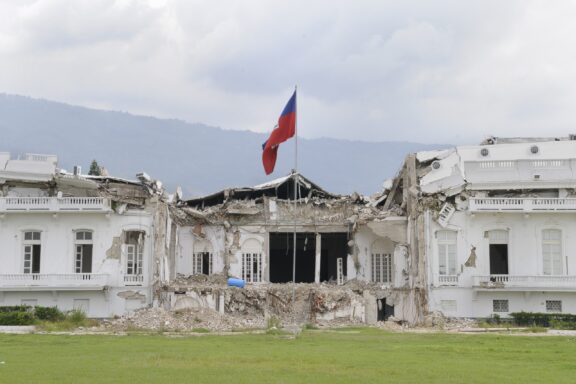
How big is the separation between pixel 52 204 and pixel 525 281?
2405cm

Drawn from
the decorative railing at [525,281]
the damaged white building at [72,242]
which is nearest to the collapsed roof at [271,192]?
the damaged white building at [72,242]

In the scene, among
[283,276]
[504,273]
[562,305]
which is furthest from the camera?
[283,276]

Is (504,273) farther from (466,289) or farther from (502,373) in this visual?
(502,373)

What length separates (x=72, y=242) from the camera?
147ft

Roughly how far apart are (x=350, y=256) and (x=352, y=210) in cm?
268

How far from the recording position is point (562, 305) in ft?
144

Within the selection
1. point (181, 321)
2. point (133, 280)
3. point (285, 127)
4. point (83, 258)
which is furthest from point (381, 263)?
point (83, 258)

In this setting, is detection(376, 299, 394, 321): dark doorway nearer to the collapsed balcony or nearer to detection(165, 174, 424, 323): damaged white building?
detection(165, 174, 424, 323): damaged white building

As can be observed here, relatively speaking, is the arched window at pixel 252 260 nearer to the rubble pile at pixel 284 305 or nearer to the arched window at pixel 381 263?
the rubble pile at pixel 284 305

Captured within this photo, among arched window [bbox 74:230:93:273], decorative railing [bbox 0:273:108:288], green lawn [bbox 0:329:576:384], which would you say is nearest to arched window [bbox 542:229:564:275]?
green lawn [bbox 0:329:576:384]

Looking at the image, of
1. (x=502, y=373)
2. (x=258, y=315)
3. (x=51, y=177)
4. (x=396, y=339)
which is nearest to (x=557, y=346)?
(x=396, y=339)

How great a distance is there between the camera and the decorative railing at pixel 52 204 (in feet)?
145

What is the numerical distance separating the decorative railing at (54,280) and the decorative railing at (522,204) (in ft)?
63.1

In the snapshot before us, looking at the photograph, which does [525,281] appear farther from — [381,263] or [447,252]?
[381,263]
